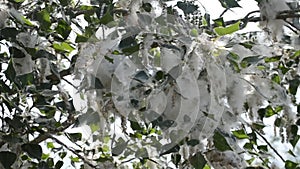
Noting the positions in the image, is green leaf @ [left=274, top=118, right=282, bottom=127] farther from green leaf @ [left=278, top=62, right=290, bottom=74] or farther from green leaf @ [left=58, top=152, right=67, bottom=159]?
green leaf @ [left=58, top=152, right=67, bottom=159]

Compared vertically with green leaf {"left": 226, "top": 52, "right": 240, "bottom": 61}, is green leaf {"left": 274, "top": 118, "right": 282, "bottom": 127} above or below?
below

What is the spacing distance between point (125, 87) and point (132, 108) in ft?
0.20

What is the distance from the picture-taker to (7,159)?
43.2 inches

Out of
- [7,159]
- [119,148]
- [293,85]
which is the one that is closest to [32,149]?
[7,159]

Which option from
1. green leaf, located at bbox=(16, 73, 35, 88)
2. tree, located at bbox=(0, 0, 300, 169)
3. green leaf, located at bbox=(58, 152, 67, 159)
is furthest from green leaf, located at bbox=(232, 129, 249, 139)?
green leaf, located at bbox=(58, 152, 67, 159)

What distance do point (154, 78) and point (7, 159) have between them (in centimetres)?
36

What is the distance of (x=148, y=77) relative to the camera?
866 millimetres

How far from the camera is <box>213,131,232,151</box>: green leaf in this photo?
88cm

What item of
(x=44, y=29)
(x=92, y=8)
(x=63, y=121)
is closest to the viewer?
Result: (x=44, y=29)

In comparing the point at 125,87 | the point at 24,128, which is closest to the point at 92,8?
the point at 24,128

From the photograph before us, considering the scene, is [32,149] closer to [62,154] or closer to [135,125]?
[135,125]

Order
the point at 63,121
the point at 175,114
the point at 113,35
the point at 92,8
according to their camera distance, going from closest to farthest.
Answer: the point at 175,114 → the point at 113,35 → the point at 92,8 → the point at 63,121

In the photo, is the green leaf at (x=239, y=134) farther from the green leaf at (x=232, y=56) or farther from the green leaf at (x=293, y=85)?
the green leaf at (x=232, y=56)

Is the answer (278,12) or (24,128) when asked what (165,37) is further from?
(24,128)
